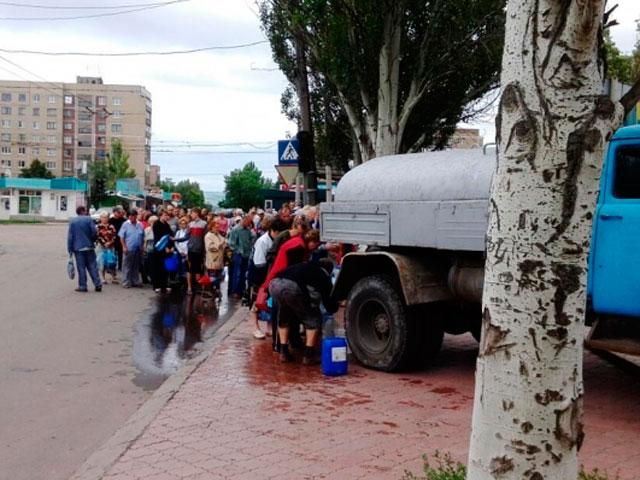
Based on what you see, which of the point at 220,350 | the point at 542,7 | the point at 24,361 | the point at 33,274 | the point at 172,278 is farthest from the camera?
the point at 33,274

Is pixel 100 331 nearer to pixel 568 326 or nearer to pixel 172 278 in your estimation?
pixel 172 278

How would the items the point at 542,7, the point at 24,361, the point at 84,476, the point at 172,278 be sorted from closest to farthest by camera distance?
the point at 542,7 < the point at 84,476 < the point at 24,361 < the point at 172,278

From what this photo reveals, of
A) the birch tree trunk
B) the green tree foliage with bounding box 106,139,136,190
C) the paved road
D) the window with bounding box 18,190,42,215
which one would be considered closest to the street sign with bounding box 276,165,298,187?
the paved road

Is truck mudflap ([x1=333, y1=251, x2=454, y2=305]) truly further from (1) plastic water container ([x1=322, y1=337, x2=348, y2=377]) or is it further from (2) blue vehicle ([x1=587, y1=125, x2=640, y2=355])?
(2) blue vehicle ([x1=587, y1=125, x2=640, y2=355])

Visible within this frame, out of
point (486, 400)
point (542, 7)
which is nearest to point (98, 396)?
point (486, 400)

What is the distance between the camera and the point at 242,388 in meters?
7.99

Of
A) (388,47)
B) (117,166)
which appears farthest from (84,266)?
(117,166)

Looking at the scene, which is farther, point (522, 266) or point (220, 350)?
point (220, 350)

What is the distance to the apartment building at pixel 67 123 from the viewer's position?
460 feet

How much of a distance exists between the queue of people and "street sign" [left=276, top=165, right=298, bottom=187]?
709 mm

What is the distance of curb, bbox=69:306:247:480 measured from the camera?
5.56 metres

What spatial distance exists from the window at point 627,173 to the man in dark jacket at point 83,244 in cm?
1179

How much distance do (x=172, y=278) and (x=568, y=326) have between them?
15.3 meters

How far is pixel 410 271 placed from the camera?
8.41 meters
